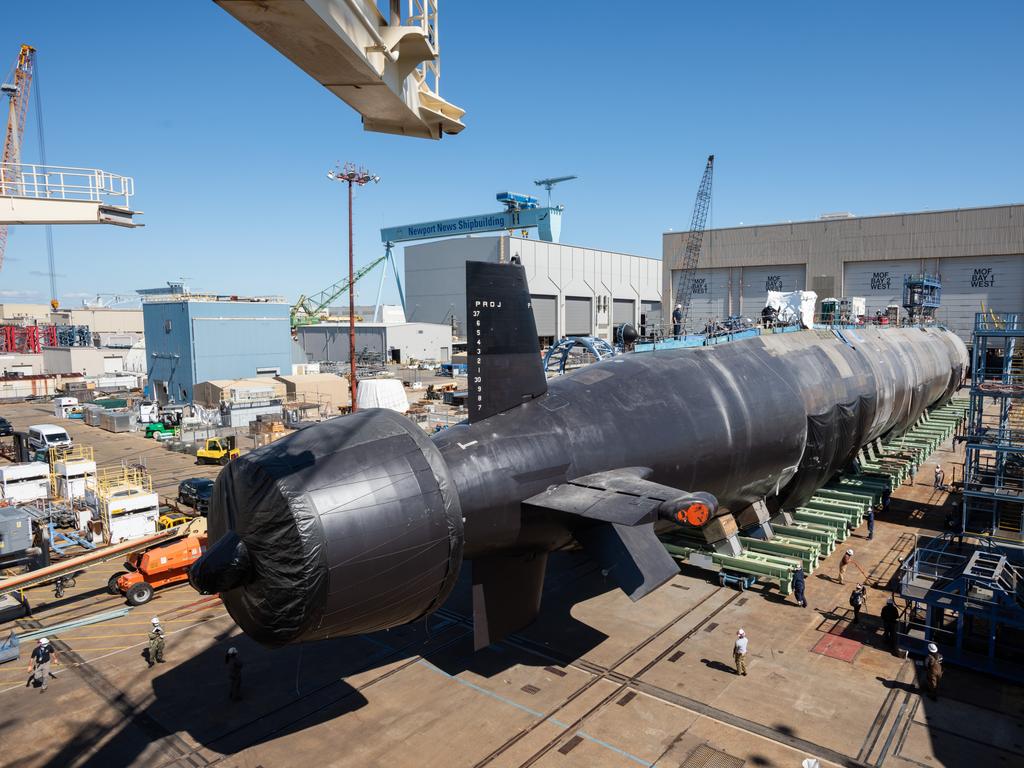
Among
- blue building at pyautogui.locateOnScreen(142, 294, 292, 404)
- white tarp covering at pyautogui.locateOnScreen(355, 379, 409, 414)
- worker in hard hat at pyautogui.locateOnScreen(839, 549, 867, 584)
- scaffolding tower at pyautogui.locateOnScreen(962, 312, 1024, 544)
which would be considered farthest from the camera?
blue building at pyautogui.locateOnScreen(142, 294, 292, 404)

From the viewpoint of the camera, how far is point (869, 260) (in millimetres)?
67500

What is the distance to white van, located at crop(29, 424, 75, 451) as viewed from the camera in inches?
1478

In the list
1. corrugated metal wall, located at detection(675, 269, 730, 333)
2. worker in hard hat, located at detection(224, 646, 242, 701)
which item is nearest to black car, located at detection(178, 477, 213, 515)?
worker in hard hat, located at detection(224, 646, 242, 701)

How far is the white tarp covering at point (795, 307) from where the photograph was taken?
26281mm

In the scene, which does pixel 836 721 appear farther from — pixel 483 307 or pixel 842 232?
pixel 842 232

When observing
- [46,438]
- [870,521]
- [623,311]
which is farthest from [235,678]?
[623,311]

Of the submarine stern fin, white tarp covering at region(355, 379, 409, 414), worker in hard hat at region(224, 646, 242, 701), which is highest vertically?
the submarine stern fin

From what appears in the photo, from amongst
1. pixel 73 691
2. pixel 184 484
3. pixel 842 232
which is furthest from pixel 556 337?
pixel 73 691

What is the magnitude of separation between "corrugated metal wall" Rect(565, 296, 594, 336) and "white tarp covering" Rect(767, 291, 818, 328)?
8196 cm

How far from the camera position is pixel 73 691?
50.0 ft

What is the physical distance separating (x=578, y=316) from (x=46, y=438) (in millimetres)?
84997

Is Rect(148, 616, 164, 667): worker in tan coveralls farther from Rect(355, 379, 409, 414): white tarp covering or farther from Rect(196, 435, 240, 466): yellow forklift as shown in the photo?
Rect(355, 379, 409, 414): white tarp covering

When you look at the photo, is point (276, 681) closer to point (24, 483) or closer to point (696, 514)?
point (696, 514)

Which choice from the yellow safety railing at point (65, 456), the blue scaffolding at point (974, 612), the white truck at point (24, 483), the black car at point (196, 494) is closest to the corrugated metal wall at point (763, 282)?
the blue scaffolding at point (974, 612)
